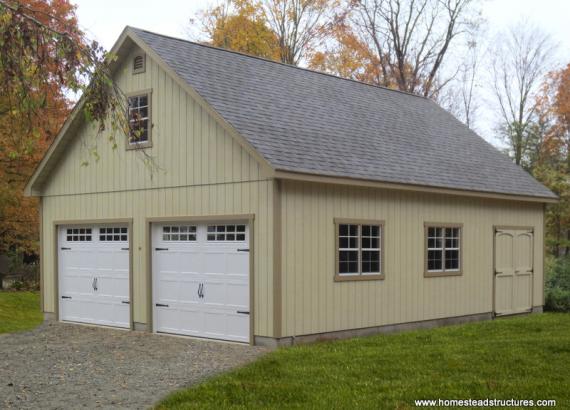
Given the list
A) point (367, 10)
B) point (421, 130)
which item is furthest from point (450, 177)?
point (367, 10)

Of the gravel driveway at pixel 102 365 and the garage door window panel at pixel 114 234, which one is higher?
the garage door window panel at pixel 114 234

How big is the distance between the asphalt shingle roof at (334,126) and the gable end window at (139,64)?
42 cm

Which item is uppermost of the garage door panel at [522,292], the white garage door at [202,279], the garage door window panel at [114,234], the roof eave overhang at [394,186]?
the roof eave overhang at [394,186]

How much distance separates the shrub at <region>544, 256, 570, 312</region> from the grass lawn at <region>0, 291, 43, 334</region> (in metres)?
12.7

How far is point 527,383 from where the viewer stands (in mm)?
9391

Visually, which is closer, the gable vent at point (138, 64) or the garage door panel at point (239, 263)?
the garage door panel at point (239, 263)

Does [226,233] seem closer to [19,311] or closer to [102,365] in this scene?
[102,365]

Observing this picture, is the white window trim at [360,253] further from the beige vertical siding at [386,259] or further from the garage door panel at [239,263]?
the garage door panel at [239,263]

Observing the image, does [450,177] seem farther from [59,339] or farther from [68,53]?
[68,53]

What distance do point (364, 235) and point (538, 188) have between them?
23.5 feet

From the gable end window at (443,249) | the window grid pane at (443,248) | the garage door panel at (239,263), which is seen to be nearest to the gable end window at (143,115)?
the garage door panel at (239,263)

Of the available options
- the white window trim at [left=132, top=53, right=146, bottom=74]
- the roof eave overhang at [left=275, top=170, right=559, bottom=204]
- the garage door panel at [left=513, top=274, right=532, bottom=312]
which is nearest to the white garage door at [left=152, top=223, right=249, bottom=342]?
the roof eave overhang at [left=275, top=170, right=559, bottom=204]

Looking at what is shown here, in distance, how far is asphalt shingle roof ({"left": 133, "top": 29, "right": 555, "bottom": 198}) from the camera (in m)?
13.7

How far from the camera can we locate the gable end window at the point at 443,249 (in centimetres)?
1603
